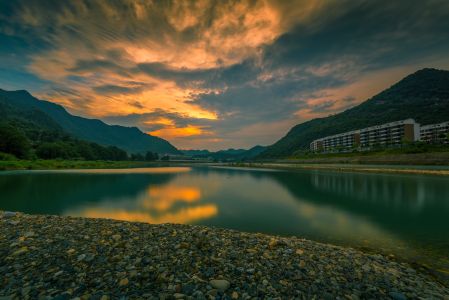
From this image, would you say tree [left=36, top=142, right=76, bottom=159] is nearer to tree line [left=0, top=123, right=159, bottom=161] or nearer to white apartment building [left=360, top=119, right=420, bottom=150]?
tree line [left=0, top=123, right=159, bottom=161]

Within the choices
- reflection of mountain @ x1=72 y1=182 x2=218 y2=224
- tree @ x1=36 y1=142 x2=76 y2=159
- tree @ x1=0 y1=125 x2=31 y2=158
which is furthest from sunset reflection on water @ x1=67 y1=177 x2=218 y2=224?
tree @ x1=36 y1=142 x2=76 y2=159

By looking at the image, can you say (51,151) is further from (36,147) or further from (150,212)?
(150,212)

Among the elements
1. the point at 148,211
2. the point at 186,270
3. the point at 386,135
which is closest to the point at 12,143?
the point at 148,211

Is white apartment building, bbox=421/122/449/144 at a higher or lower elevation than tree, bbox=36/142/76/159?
higher

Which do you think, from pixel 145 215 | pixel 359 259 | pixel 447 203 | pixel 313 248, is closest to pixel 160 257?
pixel 313 248

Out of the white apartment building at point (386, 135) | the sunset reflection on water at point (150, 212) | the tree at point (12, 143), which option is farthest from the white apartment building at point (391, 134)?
the tree at point (12, 143)

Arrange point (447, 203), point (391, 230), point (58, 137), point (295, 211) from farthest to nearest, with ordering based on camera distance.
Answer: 1. point (58, 137)
2. point (447, 203)
3. point (295, 211)
4. point (391, 230)

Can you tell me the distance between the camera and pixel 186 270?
653 cm

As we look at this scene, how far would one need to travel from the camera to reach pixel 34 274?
5965 millimetres

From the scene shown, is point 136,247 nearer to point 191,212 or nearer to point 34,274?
point 34,274

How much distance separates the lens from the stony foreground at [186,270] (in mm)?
5406

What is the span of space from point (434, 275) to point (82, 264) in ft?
40.9

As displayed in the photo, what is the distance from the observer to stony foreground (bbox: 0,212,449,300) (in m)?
5.41

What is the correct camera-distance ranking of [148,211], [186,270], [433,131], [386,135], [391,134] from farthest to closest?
[386,135] < [391,134] < [433,131] < [148,211] < [186,270]
